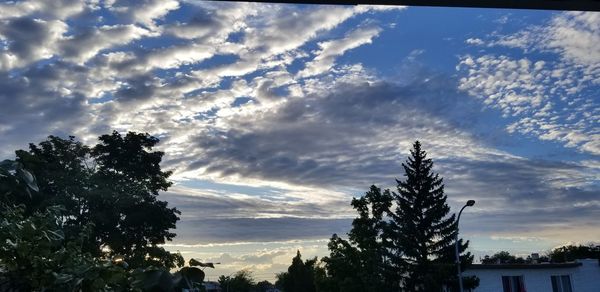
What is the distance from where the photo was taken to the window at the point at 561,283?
3841 centimetres

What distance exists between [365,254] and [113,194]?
72.5ft

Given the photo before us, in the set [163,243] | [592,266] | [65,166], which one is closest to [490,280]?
[592,266]

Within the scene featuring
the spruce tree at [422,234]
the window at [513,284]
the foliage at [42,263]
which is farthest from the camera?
Result: the spruce tree at [422,234]

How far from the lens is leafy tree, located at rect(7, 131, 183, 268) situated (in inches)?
1575

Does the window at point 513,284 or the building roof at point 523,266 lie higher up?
the building roof at point 523,266

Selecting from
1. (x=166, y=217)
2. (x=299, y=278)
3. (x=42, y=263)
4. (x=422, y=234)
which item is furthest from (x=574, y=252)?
(x=42, y=263)

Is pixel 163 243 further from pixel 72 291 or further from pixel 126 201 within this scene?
pixel 72 291

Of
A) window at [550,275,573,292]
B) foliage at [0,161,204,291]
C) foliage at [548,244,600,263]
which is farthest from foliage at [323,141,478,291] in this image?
foliage at [548,244,600,263]

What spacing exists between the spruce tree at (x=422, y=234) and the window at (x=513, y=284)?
210 inches

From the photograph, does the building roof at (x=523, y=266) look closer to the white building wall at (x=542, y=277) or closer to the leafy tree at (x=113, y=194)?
the white building wall at (x=542, y=277)

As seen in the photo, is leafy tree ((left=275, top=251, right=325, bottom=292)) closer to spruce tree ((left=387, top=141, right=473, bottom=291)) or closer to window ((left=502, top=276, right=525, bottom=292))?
spruce tree ((left=387, top=141, right=473, bottom=291))

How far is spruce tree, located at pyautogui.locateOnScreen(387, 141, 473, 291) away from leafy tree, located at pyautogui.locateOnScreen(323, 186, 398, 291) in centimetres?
155

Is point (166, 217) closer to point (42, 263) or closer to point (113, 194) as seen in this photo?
point (113, 194)

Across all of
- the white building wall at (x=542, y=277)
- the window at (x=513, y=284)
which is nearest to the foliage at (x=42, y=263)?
the window at (x=513, y=284)
